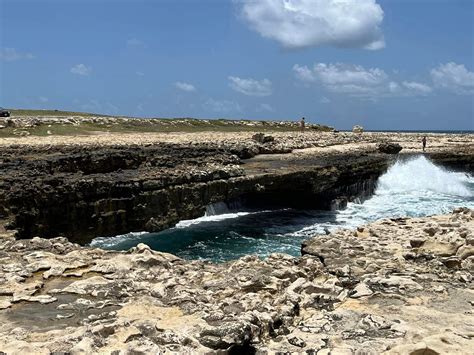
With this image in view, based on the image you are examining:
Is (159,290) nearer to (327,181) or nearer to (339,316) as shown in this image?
(339,316)

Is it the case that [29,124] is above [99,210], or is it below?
above

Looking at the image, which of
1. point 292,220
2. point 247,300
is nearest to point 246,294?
point 247,300

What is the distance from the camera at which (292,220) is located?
79.5 ft

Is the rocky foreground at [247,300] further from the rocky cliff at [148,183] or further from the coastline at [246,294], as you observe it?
the rocky cliff at [148,183]

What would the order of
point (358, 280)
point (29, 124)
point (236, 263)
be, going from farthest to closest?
point (29, 124) < point (236, 263) < point (358, 280)

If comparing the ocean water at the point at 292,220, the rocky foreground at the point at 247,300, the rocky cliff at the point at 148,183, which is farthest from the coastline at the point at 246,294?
the ocean water at the point at 292,220

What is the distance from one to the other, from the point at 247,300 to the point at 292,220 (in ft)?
57.6

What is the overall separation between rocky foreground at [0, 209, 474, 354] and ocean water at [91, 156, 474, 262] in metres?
8.27

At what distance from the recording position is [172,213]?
19078mm

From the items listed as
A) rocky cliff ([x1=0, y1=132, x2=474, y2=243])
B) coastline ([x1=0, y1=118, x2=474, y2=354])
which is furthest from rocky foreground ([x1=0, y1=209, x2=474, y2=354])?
rocky cliff ([x1=0, y1=132, x2=474, y2=243])

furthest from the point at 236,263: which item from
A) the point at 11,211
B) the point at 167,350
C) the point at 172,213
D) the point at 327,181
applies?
the point at 327,181

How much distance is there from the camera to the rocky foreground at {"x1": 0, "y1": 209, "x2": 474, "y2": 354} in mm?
5684

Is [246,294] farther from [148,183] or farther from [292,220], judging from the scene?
[292,220]

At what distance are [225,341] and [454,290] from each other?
3973 mm
